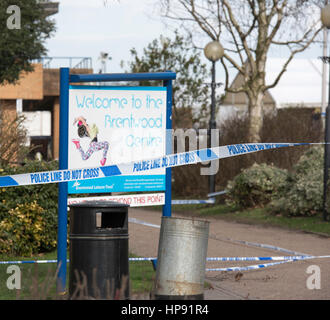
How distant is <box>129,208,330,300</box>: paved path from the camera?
8.38 metres

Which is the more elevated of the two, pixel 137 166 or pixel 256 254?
pixel 137 166

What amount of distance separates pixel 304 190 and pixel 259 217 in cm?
158

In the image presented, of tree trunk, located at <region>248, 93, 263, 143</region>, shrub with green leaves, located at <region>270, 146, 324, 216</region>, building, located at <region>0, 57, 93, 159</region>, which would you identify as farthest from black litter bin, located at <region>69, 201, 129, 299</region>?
building, located at <region>0, 57, 93, 159</region>

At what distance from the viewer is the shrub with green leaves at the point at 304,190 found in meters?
16.9

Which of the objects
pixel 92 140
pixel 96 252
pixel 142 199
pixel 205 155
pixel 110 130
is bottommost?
pixel 96 252

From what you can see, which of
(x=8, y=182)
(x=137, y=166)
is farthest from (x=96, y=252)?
(x=137, y=166)

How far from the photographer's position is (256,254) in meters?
11.7

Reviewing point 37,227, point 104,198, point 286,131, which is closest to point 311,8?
point 286,131

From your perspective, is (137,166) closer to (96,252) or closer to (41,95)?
(96,252)

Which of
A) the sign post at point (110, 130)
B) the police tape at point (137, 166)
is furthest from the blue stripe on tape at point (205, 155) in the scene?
the sign post at point (110, 130)

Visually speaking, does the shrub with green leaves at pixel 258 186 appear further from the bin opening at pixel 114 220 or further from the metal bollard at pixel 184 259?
the metal bollard at pixel 184 259

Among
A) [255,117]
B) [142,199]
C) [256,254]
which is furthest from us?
[255,117]

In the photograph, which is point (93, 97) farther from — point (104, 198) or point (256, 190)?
point (256, 190)
